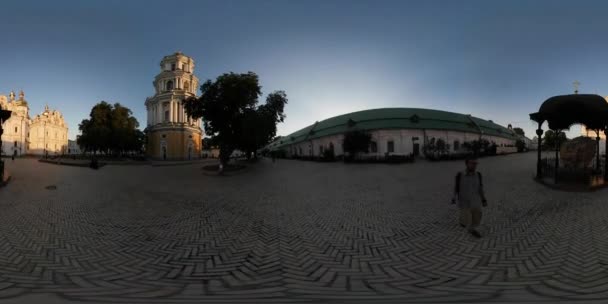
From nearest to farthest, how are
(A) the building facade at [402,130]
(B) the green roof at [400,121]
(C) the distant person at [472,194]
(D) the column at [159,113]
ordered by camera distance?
1. (C) the distant person at [472,194]
2. (A) the building facade at [402,130]
3. (B) the green roof at [400,121]
4. (D) the column at [159,113]

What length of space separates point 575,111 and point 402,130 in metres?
32.1

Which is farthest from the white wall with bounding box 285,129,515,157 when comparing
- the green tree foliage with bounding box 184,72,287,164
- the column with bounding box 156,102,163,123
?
the column with bounding box 156,102,163,123

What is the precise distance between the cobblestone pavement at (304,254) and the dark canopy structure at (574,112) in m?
6.85

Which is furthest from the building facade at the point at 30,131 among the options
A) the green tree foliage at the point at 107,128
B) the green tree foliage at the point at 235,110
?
the green tree foliage at the point at 235,110

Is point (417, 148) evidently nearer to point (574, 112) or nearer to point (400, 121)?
point (400, 121)

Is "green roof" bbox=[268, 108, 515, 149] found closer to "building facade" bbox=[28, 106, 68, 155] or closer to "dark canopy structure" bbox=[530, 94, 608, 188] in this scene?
"dark canopy structure" bbox=[530, 94, 608, 188]

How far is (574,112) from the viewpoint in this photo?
541 inches

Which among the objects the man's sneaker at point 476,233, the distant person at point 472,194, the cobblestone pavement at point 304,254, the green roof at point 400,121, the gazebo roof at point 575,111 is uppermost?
the green roof at point 400,121

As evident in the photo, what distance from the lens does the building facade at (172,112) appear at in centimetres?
4994

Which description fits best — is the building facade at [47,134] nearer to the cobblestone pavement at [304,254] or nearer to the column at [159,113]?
the column at [159,113]

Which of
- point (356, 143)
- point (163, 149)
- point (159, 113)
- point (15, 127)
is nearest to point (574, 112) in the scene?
point (356, 143)

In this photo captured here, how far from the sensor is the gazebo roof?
43.0 feet

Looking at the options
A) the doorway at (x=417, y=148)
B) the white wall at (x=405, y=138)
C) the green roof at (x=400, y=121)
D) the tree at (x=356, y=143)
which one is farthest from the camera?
the green roof at (x=400, y=121)

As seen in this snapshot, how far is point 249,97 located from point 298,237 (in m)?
20.2
